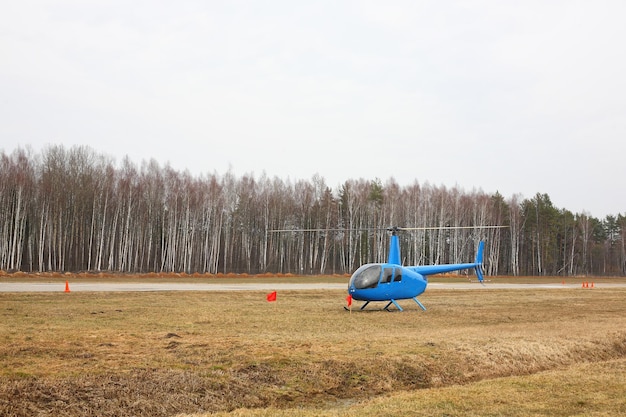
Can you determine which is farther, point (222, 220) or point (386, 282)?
point (222, 220)

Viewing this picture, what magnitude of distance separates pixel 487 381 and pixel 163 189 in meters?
69.6

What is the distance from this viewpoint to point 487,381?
39.9 ft

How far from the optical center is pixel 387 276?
80.5 feet

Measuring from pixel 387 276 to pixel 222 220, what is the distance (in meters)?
59.7

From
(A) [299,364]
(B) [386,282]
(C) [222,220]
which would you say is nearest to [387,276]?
(B) [386,282]

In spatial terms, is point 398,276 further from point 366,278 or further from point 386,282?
point 366,278

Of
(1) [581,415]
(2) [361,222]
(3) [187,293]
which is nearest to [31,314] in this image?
(3) [187,293]

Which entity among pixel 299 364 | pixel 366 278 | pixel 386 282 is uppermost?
pixel 366 278

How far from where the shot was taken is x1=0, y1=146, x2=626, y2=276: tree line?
66188 millimetres

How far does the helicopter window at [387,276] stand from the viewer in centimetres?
2444

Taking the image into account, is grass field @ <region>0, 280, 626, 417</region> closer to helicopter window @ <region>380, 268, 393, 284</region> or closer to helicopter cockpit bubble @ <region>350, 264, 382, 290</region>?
helicopter cockpit bubble @ <region>350, 264, 382, 290</region>

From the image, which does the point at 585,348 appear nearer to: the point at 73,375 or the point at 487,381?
the point at 487,381

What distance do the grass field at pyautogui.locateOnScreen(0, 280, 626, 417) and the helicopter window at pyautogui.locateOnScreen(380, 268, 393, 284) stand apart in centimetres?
273

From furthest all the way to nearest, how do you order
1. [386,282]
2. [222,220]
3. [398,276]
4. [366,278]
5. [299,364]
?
[222,220], [398,276], [386,282], [366,278], [299,364]
